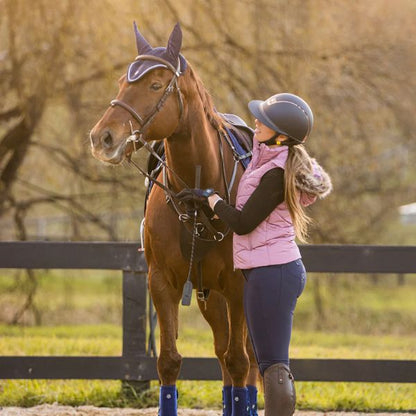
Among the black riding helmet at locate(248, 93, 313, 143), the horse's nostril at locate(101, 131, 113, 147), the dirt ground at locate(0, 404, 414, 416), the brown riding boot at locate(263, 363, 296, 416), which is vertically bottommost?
the dirt ground at locate(0, 404, 414, 416)

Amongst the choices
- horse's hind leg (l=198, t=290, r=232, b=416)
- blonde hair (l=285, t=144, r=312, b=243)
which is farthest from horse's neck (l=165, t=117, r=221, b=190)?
horse's hind leg (l=198, t=290, r=232, b=416)

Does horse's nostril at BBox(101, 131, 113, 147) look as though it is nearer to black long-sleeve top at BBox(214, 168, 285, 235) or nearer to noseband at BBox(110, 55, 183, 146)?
noseband at BBox(110, 55, 183, 146)

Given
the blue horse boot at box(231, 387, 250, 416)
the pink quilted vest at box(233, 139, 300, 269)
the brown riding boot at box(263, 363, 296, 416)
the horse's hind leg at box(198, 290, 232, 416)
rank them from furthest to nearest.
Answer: the horse's hind leg at box(198, 290, 232, 416) → the blue horse boot at box(231, 387, 250, 416) → the pink quilted vest at box(233, 139, 300, 269) → the brown riding boot at box(263, 363, 296, 416)

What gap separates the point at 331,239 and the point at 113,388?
551cm

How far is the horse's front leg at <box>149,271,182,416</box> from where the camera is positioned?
480cm

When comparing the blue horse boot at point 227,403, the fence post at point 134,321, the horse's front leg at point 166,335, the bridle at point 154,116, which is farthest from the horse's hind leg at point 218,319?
the fence post at point 134,321

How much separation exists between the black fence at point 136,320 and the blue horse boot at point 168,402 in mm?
1601

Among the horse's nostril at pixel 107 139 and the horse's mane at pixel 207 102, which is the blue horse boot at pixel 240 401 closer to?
the horse's mane at pixel 207 102

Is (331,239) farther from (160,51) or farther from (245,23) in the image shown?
(160,51)

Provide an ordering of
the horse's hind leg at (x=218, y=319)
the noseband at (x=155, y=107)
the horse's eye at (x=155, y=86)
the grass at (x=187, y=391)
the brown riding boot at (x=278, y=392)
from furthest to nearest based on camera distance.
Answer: the grass at (x=187, y=391)
the horse's hind leg at (x=218, y=319)
the horse's eye at (x=155, y=86)
the noseband at (x=155, y=107)
the brown riding boot at (x=278, y=392)

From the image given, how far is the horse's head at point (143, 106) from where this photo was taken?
13.3 feet

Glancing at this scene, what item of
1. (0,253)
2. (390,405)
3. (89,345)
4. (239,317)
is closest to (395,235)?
(89,345)

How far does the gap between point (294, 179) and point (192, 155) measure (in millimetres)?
908

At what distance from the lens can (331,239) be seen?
38.0 ft
